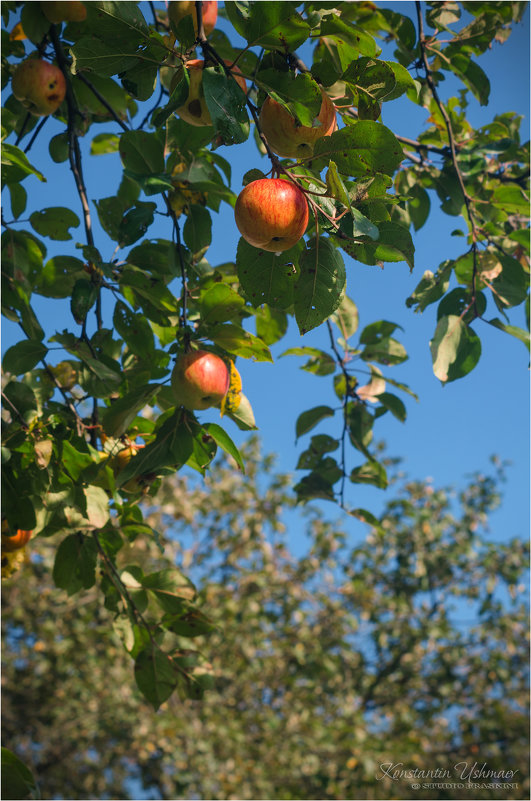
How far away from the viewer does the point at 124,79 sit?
40.2 inches

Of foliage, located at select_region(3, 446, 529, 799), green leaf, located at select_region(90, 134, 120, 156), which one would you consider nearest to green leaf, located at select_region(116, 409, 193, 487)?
green leaf, located at select_region(90, 134, 120, 156)

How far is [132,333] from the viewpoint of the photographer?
60.2 inches

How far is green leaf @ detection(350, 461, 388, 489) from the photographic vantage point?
189 cm

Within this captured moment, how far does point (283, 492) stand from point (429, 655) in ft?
6.32

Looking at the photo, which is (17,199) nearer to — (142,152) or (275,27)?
(142,152)

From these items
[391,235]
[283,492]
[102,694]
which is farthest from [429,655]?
[391,235]

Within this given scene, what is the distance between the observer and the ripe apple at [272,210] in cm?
83

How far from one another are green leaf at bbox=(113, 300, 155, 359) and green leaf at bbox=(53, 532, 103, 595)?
1.49 ft

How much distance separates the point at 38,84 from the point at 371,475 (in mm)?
1300

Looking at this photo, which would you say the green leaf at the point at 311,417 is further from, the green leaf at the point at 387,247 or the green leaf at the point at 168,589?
the green leaf at the point at 387,247

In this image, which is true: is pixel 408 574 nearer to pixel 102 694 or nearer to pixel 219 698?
pixel 219 698

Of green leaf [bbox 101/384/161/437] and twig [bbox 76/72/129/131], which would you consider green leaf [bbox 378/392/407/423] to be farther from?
twig [bbox 76/72/129/131]

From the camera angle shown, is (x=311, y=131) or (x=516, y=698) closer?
(x=311, y=131)

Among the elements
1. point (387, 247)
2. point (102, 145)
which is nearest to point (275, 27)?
point (387, 247)
